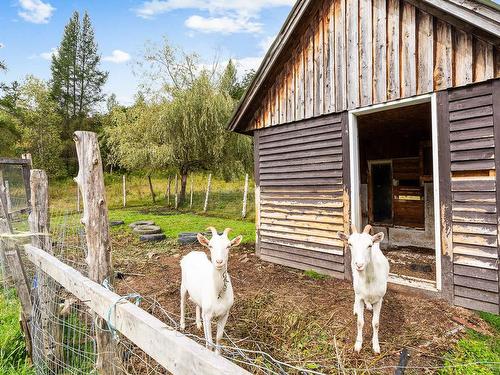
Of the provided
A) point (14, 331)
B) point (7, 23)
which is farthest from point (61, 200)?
point (14, 331)

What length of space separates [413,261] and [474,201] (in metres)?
3.43

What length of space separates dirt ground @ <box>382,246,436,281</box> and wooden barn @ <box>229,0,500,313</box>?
0.14 ft

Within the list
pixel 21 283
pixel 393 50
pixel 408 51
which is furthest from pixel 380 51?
pixel 21 283

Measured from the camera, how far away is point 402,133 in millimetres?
9477

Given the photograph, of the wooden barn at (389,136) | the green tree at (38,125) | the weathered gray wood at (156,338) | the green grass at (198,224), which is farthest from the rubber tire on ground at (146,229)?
the green tree at (38,125)

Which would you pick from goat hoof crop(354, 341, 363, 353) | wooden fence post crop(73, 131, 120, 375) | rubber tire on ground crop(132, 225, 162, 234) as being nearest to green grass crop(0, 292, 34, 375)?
wooden fence post crop(73, 131, 120, 375)

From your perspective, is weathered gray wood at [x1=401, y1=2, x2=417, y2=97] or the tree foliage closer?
weathered gray wood at [x1=401, y1=2, x2=417, y2=97]

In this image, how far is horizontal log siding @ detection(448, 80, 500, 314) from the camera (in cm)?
440

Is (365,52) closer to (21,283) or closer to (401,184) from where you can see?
(401,184)

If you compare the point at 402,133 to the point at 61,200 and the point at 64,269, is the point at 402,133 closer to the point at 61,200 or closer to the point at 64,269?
the point at 64,269

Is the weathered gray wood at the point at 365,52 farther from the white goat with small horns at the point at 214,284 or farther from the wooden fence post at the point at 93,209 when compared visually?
the wooden fence post at the point at 93,209

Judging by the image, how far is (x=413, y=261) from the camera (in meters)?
7.52

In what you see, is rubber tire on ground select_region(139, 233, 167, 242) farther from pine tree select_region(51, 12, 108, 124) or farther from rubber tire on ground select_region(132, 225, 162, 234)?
pine tree select_region(51, 12, 108, 124)

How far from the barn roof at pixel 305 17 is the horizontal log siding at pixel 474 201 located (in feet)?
2.72
